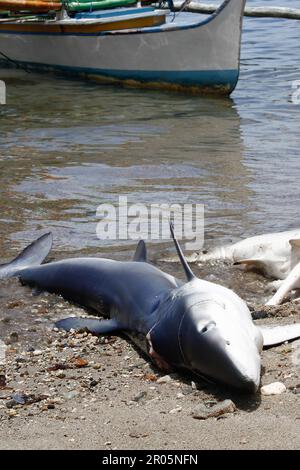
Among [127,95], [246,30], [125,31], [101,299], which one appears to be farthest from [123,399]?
[246,30]

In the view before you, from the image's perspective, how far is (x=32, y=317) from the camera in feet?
19.7

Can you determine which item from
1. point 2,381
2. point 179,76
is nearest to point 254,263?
point 2,381

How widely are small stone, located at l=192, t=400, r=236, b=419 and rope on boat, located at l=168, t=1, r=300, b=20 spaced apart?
19615 millimetres

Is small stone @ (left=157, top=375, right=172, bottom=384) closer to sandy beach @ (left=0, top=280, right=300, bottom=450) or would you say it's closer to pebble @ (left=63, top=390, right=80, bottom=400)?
sandy beach @ (left=0, top=280, right=300, bottom=450)

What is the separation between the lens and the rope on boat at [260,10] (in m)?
23.1

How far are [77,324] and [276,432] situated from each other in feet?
6.34

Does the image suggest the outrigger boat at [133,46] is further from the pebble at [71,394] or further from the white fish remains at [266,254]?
the pebble at [71,394]

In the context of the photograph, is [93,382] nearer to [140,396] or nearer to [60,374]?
[60,374]

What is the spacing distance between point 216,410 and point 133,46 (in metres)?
13.7

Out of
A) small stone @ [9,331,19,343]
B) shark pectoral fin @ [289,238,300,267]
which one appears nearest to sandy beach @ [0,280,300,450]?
small stone @ [9,331,19,343]

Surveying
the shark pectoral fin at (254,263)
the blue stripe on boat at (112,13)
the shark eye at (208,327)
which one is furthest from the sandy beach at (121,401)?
the blue stripe on boat at (112,13)

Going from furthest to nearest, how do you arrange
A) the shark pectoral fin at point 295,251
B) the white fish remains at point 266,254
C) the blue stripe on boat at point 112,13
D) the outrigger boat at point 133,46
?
the blue stripe on boat at point 112,13, the outrigger boat at point 133,46, the white fish remains at point 266,254, the shark pectoral fin at point 295,251

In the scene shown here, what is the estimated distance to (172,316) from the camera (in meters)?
4.61

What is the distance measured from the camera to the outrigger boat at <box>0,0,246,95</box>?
1634 centimetres
